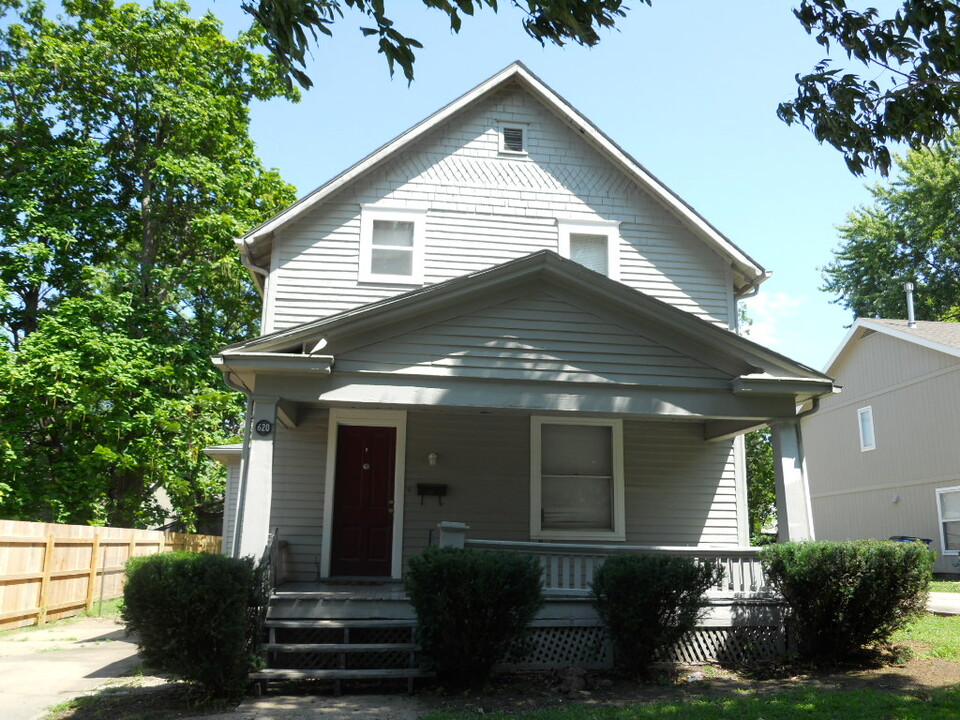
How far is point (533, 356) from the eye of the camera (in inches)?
349

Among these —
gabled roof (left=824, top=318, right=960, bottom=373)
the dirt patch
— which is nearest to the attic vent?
the dirt patch

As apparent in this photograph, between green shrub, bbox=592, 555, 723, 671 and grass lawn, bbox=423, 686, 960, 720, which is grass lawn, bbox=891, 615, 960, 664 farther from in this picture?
green shrub, bbox=592, 555, 723, 671

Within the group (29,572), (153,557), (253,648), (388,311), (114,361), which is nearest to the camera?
(153,557)

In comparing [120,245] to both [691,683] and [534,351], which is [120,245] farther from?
[691,683]

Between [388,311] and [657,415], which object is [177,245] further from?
[657,415]

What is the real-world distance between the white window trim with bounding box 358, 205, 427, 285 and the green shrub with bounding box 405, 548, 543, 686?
5.00 m

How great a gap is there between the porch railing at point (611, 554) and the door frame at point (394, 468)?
6.89 feet

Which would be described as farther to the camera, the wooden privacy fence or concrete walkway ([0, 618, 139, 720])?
the wooden privacy fence

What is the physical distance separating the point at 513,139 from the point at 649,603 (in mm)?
7578

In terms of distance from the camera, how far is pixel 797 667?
7922 millimetres

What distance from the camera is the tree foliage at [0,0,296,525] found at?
18.4 m

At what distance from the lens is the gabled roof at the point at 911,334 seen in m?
20.7

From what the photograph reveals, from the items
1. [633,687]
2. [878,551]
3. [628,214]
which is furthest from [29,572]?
[878,551]

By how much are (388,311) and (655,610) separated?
13.3 ft
